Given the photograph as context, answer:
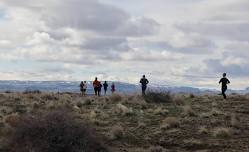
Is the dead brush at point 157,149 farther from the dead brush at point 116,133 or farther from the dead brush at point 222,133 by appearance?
the dead brush at point 222,133

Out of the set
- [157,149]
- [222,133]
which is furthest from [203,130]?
[157,149]

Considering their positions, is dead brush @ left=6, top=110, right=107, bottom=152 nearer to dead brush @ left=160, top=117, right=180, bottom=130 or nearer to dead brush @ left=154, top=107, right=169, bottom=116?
dead brush @ left=160, top=117, right=180, bottom=130

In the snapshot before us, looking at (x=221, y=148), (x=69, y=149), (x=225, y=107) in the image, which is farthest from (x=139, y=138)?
(x=225, y=107)

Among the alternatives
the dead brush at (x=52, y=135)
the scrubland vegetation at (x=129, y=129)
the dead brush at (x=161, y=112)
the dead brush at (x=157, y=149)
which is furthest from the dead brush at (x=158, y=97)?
the dead brush at (x=52, y=135)

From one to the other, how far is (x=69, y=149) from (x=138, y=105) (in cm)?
1702

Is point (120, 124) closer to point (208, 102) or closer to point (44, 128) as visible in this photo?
point (44, 128)

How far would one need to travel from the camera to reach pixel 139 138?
22703mm

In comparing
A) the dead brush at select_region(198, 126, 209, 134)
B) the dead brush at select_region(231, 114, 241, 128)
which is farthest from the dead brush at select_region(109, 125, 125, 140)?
the dead brush at select_region(231, 114, 241, 128)

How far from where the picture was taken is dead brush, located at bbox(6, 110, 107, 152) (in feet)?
59.9

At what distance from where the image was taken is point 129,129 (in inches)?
975

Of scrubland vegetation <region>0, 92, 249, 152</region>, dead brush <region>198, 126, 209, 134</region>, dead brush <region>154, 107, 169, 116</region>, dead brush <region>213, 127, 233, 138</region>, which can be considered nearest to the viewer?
→ scrubland vegetation <region>0, 92, 249, 152</region>

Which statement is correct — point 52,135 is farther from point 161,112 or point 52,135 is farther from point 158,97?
point 158,97

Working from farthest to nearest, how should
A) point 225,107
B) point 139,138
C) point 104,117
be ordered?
point 225,107, point 104,117, point 139,138

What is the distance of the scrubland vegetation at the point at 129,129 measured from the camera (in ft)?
60.8
